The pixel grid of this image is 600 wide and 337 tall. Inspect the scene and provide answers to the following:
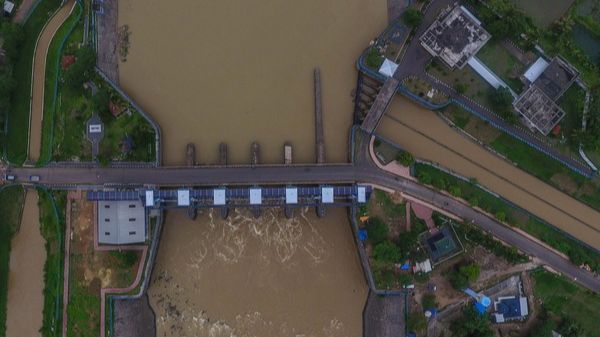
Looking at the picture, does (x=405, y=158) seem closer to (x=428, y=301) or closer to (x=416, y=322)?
(x=428, y=301)

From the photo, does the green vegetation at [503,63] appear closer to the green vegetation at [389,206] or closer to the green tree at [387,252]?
the green vegetation at [389,206]

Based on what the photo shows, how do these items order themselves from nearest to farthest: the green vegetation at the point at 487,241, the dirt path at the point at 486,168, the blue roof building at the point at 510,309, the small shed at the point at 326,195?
the small shed at the point at 326,195 → the green vegetation at the point at 487,241 → the blue roof building at the point at 510,309 → the dirt path at the point at 486,168

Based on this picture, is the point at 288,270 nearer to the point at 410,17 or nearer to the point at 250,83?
the point at 250,83

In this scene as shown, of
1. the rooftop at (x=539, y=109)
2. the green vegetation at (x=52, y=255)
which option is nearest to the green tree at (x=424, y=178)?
the rooftop at (x=539, y=109)

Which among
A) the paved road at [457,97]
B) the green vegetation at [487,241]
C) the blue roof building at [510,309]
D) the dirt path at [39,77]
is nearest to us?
the dirt path at [39,77]

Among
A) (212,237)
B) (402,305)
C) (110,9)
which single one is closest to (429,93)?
(402,305)

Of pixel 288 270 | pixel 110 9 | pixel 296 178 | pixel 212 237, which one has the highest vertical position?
pixel 110 9
